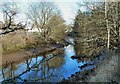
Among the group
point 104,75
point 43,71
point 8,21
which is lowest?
point 104,75

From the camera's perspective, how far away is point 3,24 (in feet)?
7.25

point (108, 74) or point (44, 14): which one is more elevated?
point (44, 14)

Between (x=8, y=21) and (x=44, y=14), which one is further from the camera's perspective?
(x=44, y=14)

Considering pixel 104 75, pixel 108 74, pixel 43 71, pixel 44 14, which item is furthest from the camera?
pixel 44 14

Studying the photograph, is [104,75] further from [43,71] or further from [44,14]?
[44,14]

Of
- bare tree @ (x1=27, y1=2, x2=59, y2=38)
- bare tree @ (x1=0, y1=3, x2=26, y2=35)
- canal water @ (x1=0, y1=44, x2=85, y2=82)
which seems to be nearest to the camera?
bare tree @ (x1=0, y1=3, x2=26, y2=35)

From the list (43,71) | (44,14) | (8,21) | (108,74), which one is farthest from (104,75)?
(44,14)

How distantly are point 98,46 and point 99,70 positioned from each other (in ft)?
30.9

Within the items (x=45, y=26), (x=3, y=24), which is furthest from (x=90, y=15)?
(x=3, y=24)

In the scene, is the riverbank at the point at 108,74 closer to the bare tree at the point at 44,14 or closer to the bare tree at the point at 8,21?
the bare tree at the point at 8,21

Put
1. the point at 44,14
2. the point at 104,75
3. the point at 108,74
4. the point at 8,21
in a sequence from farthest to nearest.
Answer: the point at 44,14
the point at 108,74
the point at 104,75
the point at 8,21

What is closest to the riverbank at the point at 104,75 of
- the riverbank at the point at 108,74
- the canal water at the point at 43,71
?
the riverbank at the point at 108,74

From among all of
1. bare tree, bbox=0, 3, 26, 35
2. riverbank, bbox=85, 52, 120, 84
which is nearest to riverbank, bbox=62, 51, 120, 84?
riverbank, bbox=85, 52, 120, 84

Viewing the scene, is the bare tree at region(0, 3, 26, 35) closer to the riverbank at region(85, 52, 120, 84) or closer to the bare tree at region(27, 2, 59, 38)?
the riverbank at region(85, 52, 120, 84)
